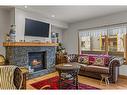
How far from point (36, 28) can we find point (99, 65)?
2.70 metres

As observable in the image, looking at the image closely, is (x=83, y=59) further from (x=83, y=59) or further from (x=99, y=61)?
(x=99, y=61)

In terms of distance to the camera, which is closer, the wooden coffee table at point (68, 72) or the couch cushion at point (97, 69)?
the wooden coffee table at point (68, 72)

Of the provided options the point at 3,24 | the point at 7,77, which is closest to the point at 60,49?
the point at 3,24

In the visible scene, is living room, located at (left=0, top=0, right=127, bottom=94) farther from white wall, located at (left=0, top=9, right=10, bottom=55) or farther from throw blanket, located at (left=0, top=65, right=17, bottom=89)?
throw blanket, located at (left=0, top=65, right=17, bottom=89)

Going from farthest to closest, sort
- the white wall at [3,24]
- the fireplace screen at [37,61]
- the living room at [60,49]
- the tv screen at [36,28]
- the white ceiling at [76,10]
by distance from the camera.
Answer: the fireplace screen at [37,61] < the tv screen at [36,28] < the white wall at [3,24] < the white ceiling at [76,10] < the living room at [60,49]

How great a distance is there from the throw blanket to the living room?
135 centimetres

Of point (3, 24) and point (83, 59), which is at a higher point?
point (3, 24)

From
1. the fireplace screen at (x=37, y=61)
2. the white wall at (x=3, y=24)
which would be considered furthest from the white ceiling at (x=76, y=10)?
the fireplace screen at (x=37, y=61)

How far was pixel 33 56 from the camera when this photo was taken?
14.9 ft

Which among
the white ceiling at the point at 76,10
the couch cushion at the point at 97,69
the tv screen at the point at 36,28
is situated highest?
the white ceiling at the point at 76,10

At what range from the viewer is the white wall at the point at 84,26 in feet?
14.6

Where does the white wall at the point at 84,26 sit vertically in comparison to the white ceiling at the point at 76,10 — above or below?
below

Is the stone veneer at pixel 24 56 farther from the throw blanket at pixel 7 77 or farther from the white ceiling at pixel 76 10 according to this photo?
the throw blanket at pixel 7 77

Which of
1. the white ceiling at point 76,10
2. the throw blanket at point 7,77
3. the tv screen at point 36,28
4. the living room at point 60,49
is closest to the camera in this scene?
the throw blanket at point 7,77
